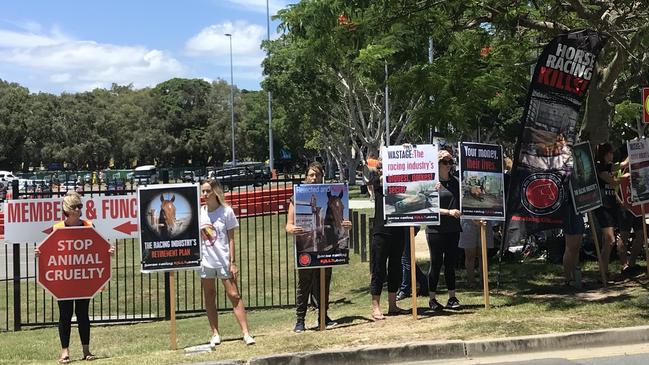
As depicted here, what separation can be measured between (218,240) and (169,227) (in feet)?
1.81

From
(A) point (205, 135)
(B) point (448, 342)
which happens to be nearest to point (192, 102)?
(A) point (205, 135)

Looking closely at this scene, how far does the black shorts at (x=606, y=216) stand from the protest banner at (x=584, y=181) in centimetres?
63

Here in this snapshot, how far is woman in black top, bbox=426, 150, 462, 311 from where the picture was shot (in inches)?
331

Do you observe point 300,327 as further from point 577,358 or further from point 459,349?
point 577,358

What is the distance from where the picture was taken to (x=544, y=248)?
12453mm

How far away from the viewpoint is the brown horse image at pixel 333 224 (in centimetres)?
768

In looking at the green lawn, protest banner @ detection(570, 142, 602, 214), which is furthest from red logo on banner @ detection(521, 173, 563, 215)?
the green lawn

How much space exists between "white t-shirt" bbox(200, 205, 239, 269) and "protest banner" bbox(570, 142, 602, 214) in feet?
15.6

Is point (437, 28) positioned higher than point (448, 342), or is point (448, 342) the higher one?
point (437, 28)

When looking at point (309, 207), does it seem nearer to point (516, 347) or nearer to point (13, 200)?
point (516, 347)

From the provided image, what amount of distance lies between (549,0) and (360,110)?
25489mm

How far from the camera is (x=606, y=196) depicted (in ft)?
32.7

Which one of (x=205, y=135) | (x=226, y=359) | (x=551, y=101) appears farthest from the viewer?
(x=205, y=135)

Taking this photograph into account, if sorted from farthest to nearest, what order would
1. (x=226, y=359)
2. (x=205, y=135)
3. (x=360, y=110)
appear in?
(x=205, y=135)
(x=360, y=110)
(x=226, y=359)
